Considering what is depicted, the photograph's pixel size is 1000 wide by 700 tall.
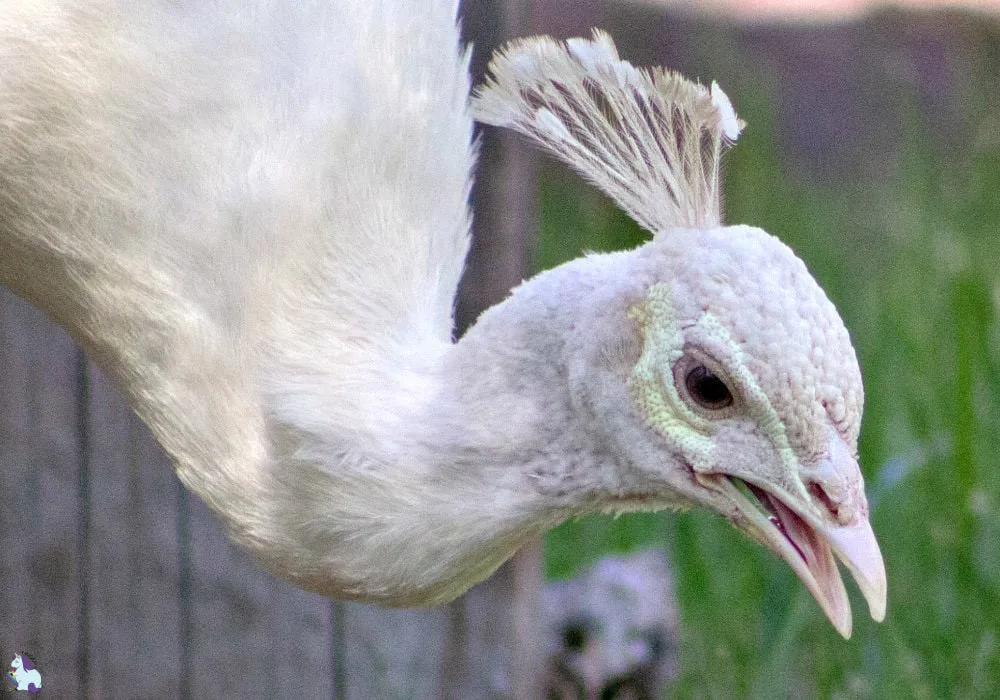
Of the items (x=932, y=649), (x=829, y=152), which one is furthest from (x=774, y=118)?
(x=932, y=649)

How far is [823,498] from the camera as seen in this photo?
1.46 meters

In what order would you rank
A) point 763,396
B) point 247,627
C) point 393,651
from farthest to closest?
1. point 247,627
2. point 393,651
3. point 763,396

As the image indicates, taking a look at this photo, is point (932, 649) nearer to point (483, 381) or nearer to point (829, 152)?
point (483, 381)

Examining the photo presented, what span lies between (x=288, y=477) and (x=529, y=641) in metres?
0.98

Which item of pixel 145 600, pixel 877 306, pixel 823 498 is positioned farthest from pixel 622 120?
pixel 877 306

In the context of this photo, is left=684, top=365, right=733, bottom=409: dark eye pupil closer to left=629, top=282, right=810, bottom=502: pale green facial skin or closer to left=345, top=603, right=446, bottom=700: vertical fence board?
left=629, top=282, right=810, bottom=502: pale green facial skin

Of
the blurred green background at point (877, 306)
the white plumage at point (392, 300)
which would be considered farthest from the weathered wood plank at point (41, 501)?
the blurred green background at point (877, 306)

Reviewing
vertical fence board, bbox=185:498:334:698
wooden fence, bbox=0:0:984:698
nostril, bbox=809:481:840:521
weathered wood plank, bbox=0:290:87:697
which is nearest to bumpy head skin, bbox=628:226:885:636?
nostril, bbox=809:481:840:521

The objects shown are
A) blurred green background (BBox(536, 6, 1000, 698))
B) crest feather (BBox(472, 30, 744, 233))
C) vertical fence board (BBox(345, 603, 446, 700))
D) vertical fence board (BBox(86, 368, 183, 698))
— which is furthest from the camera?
blurred green background (BBox(536, 6, 1000, 698))

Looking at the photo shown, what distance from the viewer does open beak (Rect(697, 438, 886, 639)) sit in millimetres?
1454

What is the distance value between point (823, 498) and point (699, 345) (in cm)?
20

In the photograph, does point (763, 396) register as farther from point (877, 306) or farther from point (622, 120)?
point (877, 306)

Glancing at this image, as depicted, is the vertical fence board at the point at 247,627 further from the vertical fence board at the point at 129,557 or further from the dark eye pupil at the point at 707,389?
the dark eye pupil at the point at 707,389

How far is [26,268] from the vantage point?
189 cm
